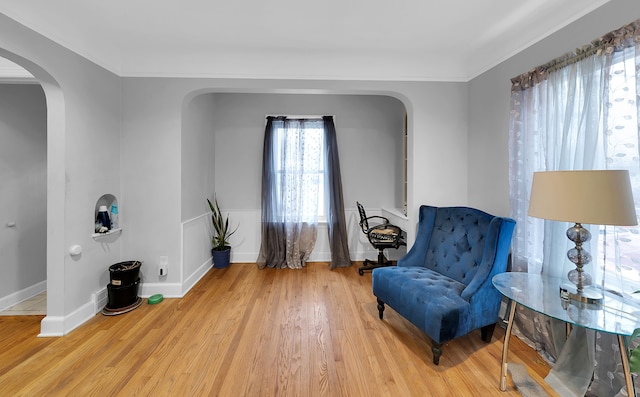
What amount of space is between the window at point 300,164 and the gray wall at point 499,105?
6.79 feet

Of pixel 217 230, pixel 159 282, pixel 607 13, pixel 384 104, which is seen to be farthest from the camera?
pixel 384 104

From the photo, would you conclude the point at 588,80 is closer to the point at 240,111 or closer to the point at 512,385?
the point at 512,385

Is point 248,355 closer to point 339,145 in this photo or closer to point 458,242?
point 458,242

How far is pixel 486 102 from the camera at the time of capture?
8.57ft

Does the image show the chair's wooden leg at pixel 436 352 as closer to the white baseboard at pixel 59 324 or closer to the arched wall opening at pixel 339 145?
the arched wall opening at pixel 339 145

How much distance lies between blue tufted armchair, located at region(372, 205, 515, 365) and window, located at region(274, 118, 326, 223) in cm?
181

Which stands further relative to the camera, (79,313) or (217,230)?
(217,230)

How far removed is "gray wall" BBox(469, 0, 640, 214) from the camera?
67.9 inches

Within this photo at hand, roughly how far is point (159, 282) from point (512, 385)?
10.7 feet

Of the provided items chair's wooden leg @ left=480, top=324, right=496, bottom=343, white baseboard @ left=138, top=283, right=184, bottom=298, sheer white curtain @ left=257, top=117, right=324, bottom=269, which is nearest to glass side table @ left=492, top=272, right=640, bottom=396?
chair's wooden leg @ left=480, top=324, right=496, bottom=343

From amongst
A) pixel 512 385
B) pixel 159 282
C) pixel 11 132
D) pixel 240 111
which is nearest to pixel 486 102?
pixel 512 385

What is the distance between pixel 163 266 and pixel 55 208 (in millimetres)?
1072

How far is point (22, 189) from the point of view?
274 centimetres

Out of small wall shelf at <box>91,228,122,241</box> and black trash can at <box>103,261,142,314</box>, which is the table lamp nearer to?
black trash can at <box>103,261,142,314</box>
